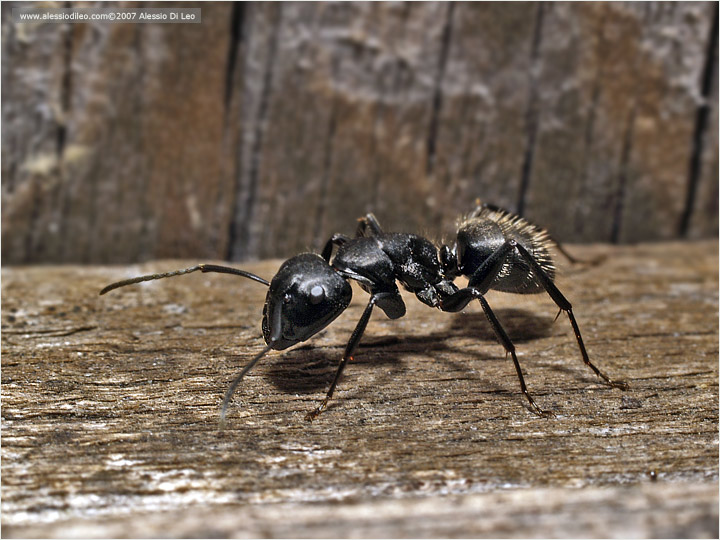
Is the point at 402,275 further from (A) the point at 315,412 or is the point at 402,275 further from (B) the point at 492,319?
(A) the point at 315,412

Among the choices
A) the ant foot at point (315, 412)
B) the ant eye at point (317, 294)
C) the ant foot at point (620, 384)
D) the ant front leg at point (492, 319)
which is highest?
the ant eye at point (317, 294)

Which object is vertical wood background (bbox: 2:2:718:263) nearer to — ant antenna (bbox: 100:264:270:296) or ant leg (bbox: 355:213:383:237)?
ant leg (bbox: 355:213:383:237)

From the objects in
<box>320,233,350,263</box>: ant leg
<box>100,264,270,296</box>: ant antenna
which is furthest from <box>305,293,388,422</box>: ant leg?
<box>320,233,350,263</box>: ant leg

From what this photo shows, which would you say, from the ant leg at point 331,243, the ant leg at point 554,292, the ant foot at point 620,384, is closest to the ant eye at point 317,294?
the ant leg at point 331,243

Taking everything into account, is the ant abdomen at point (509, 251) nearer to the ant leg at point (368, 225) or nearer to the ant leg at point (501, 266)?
the ant leg at point (501, 266)

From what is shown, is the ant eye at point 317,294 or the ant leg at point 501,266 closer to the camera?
the ant eye at point 317,294

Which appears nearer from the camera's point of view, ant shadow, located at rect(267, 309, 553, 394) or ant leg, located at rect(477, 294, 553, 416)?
ant leg, located at rect(477, 294, 553, 416)

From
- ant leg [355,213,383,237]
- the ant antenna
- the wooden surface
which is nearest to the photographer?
the wooden surface

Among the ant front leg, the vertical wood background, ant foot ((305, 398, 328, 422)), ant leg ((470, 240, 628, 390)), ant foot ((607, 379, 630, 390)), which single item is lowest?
ant foot ((305, 398, 328, 422))
